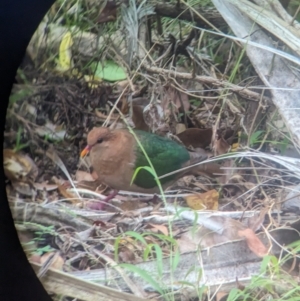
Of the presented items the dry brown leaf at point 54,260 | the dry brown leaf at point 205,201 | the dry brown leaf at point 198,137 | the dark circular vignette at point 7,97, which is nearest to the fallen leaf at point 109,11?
the dark circular vignette at point 7,97

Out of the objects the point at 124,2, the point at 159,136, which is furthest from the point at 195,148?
the point at 124,2

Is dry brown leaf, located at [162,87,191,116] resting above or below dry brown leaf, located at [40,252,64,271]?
above

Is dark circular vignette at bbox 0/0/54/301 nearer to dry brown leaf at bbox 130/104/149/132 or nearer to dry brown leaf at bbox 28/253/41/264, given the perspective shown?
dry brown leaf at bbox 28/253/41/264

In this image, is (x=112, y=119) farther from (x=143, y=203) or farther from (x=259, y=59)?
(x=259, y=59)

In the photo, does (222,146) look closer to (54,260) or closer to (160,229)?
(160,229)

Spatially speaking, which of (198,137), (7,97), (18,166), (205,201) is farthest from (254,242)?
(7,97)

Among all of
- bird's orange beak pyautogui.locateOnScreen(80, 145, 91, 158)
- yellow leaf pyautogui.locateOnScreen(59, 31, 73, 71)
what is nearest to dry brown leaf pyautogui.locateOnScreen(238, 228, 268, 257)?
bird's orange beak pyautogui.locateOnScreen(80, 145, 91, 158)
